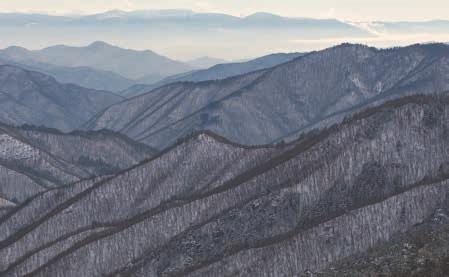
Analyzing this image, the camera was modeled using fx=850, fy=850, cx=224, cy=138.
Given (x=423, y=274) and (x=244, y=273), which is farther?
(x=244, y=273)

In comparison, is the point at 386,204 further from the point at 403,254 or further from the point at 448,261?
the point at 448,261

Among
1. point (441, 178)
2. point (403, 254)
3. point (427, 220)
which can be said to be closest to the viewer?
point (403, 254)

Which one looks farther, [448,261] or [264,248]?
[264,248]

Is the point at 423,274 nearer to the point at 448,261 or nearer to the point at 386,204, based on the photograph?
the point at 448,261

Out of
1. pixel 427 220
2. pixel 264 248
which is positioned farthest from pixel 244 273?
pixel 427 220

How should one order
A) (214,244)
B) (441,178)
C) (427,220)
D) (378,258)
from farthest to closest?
(214,244)
(441,178)
(427,220)
(378,258)

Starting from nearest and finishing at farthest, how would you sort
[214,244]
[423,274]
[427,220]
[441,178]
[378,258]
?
1. [423,274]
2. [378,258]
3. [427,220]
4. [441,178]
5. [214,244]

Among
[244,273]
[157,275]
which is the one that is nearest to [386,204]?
[244,273]

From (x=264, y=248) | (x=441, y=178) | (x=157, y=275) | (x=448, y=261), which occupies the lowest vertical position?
(x=157, y=275)

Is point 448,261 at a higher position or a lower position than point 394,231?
higher
